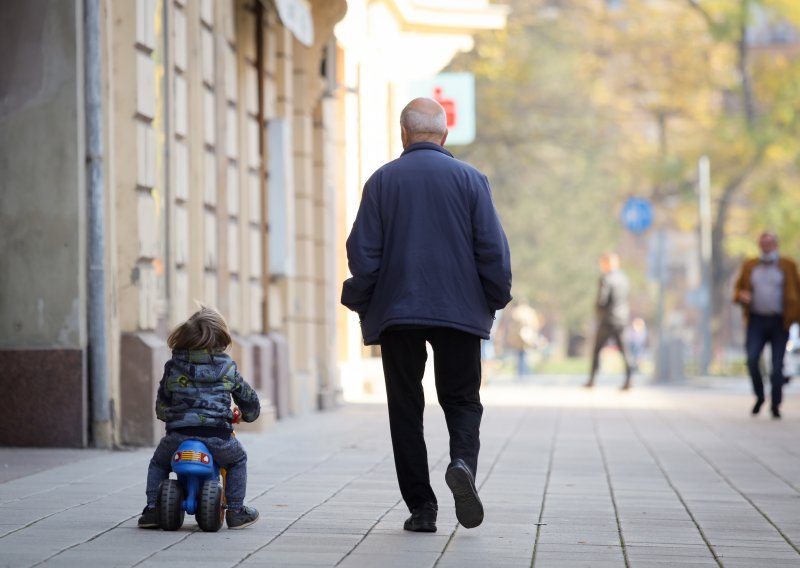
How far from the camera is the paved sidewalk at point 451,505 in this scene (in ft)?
20.7

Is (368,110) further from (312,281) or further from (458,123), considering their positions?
(312,281)

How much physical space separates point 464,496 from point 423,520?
0.39 metres

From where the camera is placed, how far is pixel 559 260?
50.3 metres

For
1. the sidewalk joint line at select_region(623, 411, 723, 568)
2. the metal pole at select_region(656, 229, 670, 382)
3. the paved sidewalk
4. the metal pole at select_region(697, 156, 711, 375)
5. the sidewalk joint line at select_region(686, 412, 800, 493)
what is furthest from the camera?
the metal pole at select_region(697, 156, 711, 375)

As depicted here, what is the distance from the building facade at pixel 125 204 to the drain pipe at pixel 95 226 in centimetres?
1

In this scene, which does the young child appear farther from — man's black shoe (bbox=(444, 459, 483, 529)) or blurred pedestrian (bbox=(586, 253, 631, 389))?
blurred pedestrian (bbox=(586, 253, 631, 389))

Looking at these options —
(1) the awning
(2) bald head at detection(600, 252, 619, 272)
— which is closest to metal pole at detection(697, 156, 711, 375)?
(2) bald head at detection(600, 252, 619, 272)

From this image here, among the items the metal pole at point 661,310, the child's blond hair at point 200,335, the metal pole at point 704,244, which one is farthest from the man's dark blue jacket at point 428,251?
the metal pole at point 704,244

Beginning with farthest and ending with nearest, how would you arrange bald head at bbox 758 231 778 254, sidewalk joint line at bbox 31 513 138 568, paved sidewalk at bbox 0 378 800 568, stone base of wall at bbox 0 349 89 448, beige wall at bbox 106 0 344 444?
bald head at bbox 758 231 778 254, beige wall at bbox 106 0 344 444, stone base of wall at bbox 0 349 89 448, paved sidewalk at bbox 0 378 800 568, sidewalk joint line at bbox 31 513 138 568

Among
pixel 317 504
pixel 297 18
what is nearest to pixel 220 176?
pixel 297 18

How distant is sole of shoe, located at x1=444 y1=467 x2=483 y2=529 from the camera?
6.66m

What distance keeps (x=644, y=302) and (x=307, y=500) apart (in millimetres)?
69350

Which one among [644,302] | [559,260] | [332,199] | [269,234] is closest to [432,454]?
[269,234]

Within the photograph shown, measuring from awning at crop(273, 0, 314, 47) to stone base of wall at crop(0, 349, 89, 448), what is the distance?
407 cm
